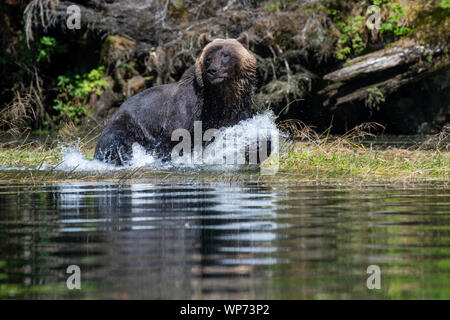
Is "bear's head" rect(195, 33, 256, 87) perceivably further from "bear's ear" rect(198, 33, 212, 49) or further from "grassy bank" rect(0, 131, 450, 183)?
"grassy bank" rect(0, 131, 450, 183)

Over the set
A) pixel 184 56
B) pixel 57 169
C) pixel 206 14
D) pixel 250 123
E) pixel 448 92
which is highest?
pixel 206 14

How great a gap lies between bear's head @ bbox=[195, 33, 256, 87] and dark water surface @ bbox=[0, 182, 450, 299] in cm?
351

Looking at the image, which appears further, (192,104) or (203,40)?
(203,40)

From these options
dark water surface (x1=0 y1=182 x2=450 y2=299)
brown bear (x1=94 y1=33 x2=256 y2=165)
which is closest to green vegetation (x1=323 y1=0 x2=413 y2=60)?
brown bear (x1=94 y1=33 x2=256 y2=165)

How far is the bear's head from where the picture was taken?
10.0m

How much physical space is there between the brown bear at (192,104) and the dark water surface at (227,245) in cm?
354

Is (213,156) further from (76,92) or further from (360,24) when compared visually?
(76,92)

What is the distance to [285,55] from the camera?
15.7 metres

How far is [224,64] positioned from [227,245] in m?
6.31

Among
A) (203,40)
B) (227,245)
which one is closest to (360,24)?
(203,40)
